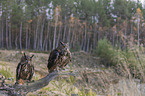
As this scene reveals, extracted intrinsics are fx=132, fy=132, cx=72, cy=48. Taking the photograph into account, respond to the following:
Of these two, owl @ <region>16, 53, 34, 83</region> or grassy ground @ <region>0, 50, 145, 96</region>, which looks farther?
grassy ground @ <region>0, 50, 145, 96</region>

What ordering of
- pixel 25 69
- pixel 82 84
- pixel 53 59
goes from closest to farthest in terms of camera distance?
1. pixel 25 69
2. pixel 53 59
3. pixel 82 84

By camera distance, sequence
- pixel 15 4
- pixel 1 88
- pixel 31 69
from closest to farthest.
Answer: pixel 1 88
pixel 31 69
pixel 15 4

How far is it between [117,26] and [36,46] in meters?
8.92

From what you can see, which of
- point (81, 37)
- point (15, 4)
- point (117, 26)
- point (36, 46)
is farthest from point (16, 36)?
point (117, 26)

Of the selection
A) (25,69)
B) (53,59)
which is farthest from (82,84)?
(25,69)

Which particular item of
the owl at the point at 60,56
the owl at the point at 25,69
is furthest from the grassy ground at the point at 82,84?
the owl at the point at 25,69

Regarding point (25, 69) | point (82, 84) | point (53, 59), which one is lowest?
point (82, 84)

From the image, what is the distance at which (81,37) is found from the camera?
578 inches

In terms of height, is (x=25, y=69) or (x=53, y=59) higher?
(x=53, y=59)

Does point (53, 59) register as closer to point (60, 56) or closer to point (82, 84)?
point (60, 56)

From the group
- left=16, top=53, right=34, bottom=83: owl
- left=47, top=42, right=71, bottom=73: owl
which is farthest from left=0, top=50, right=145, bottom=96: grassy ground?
left=16, top=53, right=34, bottom=83: owl

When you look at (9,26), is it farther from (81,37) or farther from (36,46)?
(81,37)

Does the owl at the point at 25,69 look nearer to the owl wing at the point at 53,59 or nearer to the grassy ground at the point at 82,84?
the owl wing at the point at 53,59

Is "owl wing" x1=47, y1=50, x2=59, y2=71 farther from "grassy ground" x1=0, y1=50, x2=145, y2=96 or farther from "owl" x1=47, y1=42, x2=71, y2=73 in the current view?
"grassy ground" x1=0, y1=50, x2=145, y2=96
